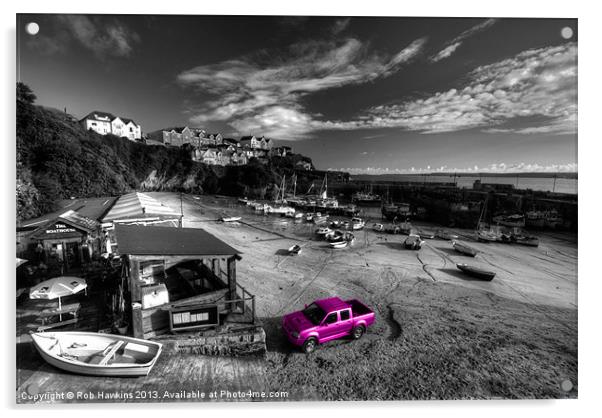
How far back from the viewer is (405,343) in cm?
645

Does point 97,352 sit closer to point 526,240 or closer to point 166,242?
point 166,242

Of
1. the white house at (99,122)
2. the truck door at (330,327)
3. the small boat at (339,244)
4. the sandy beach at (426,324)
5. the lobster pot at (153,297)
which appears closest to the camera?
the sandy beach at (426,324)

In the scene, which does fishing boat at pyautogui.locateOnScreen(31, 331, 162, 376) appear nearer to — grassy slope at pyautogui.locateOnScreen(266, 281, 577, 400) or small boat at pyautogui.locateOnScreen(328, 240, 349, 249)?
grassy slope at pyautogui.locateOnScreen(266, 281, 577, 400)

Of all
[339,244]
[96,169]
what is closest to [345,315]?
[339,244]

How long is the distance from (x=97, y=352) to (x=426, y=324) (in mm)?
8176

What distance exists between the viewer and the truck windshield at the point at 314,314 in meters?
6.26

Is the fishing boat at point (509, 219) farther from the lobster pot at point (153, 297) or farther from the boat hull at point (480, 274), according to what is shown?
the lobster pot at point (153, 297)

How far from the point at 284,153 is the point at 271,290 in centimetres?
6814

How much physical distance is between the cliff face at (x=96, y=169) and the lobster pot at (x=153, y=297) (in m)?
6.09

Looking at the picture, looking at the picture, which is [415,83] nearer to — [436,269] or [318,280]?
[318,280]

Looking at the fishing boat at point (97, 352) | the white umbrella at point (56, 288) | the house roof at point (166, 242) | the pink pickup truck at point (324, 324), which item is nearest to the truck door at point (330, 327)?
the pink pickup truck at point (324, 324)

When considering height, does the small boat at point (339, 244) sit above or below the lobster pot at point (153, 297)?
below

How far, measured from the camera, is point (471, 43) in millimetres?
6168

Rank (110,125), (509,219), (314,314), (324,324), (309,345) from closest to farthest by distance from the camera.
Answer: (309,345)
(324,324)
(314,314)
(509,219)
(110,125)
